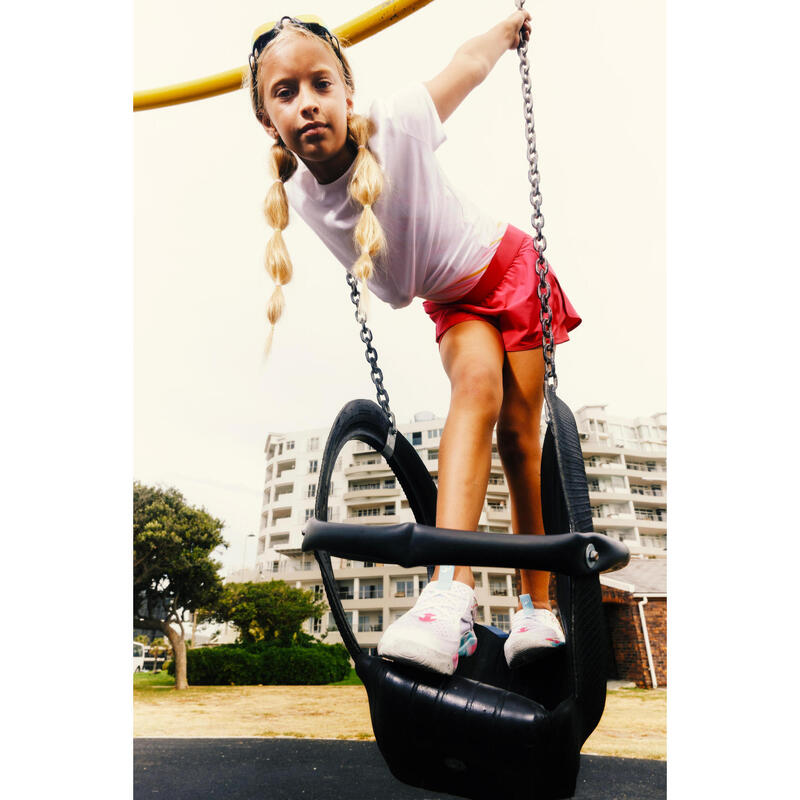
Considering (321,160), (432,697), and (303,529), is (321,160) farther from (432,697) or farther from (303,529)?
(432,697)

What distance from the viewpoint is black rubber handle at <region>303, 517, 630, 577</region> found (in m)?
0.57

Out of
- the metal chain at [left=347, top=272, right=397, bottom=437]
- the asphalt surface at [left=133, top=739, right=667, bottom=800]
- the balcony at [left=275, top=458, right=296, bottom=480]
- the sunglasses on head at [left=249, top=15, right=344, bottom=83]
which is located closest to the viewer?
the sunglasses on head at [left=249, top=15, right=344, bottom=83]

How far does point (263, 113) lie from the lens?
3.37 feet

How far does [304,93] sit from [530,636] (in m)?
0.90

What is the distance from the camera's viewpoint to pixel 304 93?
0.93 m

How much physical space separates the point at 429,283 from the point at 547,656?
64 centimetres

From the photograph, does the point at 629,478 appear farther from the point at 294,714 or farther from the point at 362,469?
the point at 294,714

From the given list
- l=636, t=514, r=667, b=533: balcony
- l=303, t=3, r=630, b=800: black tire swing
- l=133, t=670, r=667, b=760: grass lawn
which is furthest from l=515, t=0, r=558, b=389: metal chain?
l=636, t=514, r=667, b=533: balcony

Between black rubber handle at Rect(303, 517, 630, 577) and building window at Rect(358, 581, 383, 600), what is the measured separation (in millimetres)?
9554

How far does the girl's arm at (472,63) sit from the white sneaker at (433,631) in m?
0.77

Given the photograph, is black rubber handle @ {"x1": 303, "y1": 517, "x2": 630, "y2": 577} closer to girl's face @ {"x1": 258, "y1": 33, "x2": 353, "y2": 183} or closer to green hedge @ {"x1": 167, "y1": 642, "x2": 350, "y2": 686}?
girl's face @ {"x1": 258, "y1": 33, "x2": 353, "y2": 183}

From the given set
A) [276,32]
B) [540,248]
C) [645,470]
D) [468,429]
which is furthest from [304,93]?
[645,470]

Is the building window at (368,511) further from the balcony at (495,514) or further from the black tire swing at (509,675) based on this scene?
the black tire swing at (509,675)

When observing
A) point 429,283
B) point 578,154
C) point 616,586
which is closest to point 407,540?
point 429,283
